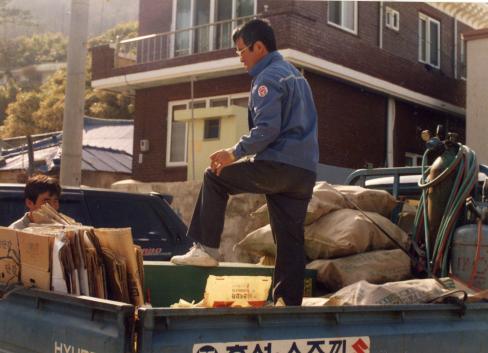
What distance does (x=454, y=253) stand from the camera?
15.3ft

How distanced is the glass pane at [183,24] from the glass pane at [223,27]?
3.00 ft

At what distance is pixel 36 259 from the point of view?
3465mm

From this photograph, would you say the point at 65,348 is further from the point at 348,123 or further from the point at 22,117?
the point at 22,117

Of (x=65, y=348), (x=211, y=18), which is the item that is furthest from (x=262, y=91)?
(x=211, y=18)

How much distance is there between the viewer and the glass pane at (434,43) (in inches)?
822

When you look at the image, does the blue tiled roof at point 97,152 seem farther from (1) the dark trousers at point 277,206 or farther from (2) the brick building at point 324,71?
(1) the dark trousers at point 277,206

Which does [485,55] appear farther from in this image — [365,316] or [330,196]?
[365,316]

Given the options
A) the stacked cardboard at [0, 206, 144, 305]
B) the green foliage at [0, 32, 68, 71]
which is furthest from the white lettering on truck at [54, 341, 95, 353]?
the green foliage at [0, 32, 68, 71]

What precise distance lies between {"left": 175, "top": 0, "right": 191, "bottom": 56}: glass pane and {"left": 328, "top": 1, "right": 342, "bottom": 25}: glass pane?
363cm

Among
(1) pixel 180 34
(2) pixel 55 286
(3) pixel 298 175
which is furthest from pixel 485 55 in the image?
(2) pixel 55 286

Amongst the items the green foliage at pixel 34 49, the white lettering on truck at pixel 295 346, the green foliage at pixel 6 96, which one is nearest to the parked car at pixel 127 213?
the white lettering on truck at pixel 295 346

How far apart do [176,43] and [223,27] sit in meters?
1.51

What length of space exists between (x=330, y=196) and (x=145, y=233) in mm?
3490

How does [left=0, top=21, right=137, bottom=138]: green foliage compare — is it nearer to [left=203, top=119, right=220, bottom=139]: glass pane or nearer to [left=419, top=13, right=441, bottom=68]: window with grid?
[left=419, top=13, right=441, bottom=68]: window with grid
